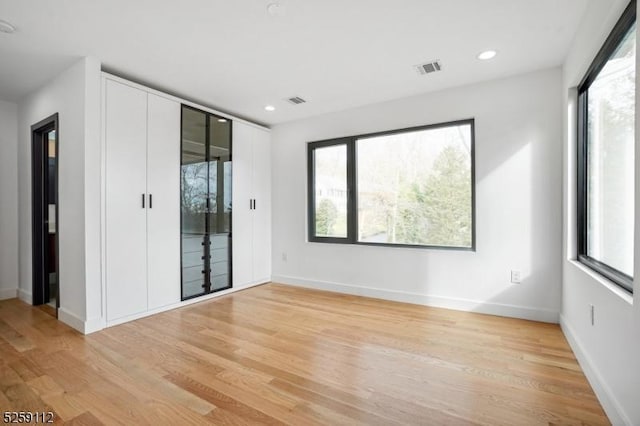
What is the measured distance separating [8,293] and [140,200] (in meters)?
2.51

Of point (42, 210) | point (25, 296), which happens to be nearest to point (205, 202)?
point (42, 210)

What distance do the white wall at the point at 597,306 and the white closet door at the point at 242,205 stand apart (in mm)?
Result: 3744

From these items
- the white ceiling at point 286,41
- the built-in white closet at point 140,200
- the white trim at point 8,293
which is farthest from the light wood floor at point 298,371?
the white ceiling at point 286,41

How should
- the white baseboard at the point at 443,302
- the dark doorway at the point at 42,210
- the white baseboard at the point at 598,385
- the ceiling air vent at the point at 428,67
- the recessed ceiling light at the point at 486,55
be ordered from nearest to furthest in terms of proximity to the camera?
the white baseboard at the point at 598,385
the recessed ceiling light at the point at 486,55
the ceiling air vent at the point at 428,67
the white baseboard at the point at 443,302
the dark doorway at the point at 42,210

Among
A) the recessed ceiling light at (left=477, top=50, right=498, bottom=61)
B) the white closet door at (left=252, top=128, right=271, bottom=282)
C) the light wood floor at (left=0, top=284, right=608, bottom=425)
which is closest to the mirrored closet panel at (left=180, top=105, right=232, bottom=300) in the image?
the white closet door at (left=252, top=128, right=271, bottom=282)

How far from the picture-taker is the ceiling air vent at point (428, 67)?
298 centimetres

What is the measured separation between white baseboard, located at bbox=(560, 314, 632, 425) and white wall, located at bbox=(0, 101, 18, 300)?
19.7 feet

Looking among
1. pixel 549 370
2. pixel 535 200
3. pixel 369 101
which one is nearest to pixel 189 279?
pixel 369 101

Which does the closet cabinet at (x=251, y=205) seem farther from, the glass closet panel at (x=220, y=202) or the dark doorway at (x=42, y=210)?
the dark doorway at (x=42, y=210)

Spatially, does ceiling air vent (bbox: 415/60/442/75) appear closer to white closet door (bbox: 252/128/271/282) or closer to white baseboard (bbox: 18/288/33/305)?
white closet door (bbox: 252/128/271/282)

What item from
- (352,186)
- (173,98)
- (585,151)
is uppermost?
(173,98)

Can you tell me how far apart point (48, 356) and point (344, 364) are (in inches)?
89.6

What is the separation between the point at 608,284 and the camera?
1.80m

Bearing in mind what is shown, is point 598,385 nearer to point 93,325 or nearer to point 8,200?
point 93,325
